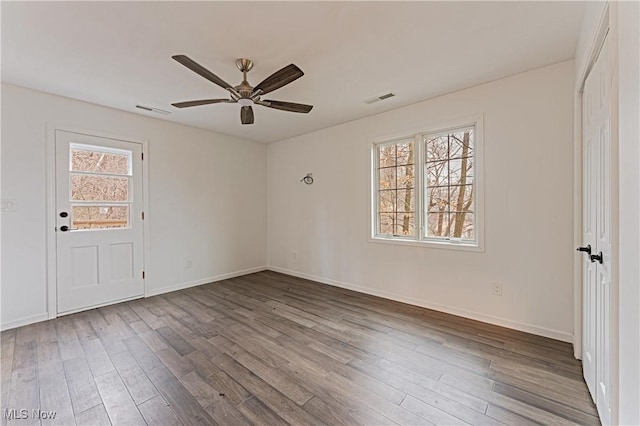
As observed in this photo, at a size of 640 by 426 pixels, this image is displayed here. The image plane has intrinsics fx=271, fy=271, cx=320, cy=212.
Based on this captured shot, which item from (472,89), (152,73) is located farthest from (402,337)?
(152,73)

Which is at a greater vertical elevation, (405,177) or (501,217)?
(405,177)

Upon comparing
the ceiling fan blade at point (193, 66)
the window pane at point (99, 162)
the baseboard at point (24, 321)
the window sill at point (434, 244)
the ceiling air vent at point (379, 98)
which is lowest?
the baseboard at point (24, 321)

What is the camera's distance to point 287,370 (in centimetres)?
205

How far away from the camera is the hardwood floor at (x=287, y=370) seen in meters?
1.63

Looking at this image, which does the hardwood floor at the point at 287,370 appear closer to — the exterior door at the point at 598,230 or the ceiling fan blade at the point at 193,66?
the exterior door at the point at 598,230

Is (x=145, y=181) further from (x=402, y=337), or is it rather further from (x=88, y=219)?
(x=402, y=337)

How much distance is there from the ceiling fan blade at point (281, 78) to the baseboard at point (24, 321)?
341 cm

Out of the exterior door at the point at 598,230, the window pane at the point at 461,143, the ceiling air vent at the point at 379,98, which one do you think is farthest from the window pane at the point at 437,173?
the exterior door at the point at 598,230

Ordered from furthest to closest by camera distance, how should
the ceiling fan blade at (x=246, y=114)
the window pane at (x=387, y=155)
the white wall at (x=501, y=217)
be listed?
the window pane at (x=387, y=155) < the ceiling fan blade at (x=246, y=114) < the white wall at (x=501, y=217)

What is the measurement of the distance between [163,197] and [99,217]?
0.78 meters

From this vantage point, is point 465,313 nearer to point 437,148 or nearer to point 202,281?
point 437,148

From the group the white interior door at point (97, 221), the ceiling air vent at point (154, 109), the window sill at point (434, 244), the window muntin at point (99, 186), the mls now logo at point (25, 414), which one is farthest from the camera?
the ceiling air vent at point (154, 109)

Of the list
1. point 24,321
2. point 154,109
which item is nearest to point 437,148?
point 154,109

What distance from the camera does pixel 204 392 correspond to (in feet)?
5.96
